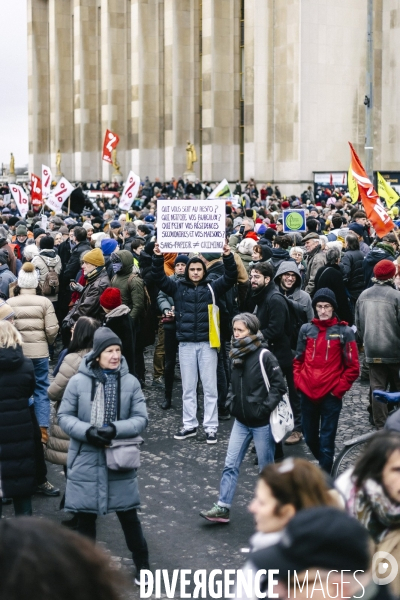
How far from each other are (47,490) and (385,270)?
3.83 meters

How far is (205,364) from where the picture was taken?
9422 mm

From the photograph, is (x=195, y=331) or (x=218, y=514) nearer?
(x=218, y=514)

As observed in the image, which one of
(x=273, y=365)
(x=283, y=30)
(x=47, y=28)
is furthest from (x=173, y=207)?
(x=47, y=28)

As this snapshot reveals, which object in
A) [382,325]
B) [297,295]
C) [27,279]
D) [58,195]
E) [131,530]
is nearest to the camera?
[131,530]

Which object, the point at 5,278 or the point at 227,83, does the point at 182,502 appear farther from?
the point at 227,83

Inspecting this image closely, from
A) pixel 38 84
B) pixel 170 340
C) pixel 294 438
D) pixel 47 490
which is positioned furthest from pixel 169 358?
pixel 38 84

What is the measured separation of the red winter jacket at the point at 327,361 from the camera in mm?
7648

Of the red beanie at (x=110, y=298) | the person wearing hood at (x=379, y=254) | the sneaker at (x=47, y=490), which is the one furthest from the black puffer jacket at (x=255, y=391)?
the person wearing hood at (x=379, y=254)

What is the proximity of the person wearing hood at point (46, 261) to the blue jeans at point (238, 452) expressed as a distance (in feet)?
20.8

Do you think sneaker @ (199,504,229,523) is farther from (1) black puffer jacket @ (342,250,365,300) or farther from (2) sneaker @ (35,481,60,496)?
(1) black puffer jacket @ (342,250,365,300)

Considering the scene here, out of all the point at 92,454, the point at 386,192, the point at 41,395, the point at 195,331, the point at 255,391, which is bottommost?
the point at 41,395

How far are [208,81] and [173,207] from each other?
29.7m

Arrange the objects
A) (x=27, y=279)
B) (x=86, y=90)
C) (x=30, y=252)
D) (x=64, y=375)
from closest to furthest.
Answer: (x=64, y=375), (x=27, y=279), (x=30, y=252), (x=86, y=90)

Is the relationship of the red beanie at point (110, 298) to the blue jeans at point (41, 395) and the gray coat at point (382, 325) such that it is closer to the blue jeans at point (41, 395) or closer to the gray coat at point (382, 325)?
the blue jeans at point (41, 395)
